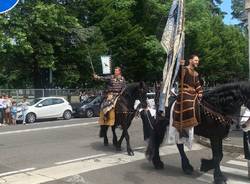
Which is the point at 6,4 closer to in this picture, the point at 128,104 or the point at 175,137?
the point at 175,137

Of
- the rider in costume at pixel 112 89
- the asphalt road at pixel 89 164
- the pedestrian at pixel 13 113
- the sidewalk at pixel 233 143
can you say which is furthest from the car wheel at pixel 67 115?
the rider in costume at pixel 112 89

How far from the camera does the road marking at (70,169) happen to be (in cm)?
947

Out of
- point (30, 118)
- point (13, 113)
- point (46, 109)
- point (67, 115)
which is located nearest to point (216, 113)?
point (13, 113)

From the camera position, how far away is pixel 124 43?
1690 inches

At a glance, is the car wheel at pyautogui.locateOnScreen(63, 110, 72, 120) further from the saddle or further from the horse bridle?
the horse bridle

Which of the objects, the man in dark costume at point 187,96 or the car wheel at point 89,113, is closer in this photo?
the man in dark costume at point 187,96

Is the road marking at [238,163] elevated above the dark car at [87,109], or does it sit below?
below

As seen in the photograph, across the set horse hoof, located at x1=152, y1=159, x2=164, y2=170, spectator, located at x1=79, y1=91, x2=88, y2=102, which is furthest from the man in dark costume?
spectator, located at x1=79, y1=91, x2=88, y2=102

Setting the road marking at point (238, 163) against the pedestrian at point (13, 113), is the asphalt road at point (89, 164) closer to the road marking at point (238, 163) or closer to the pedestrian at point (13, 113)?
the road marking at point (238, 163)

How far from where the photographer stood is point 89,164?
11.1 m

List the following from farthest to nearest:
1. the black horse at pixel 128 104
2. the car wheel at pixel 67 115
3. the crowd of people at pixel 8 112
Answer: the car wheel at pixel 67 115
the crowd of people at pixel 8 112
the black horse at pixel 128 104

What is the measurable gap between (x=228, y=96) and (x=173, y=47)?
1.29 meters

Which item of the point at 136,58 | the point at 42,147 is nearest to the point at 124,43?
the point at 136,58

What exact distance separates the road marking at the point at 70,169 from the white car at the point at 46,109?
1625 cm
